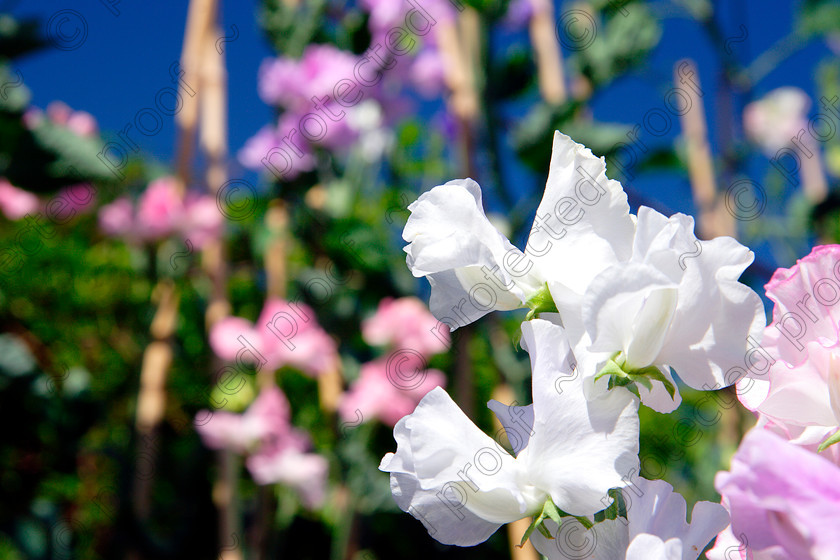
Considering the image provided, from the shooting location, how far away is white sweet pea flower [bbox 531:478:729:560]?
9.2 inches

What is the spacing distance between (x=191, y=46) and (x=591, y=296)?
1.28m

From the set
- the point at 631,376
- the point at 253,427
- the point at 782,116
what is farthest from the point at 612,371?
the point at 782,116

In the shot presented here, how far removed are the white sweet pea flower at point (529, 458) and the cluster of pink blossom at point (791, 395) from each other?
4 cm

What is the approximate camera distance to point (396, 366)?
1269mm

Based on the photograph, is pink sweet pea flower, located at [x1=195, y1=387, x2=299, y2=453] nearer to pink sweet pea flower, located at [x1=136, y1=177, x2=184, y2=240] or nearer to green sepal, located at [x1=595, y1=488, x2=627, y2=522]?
pink sweet pea flower, located at [x1=136, y1=177, x2=184, y2=240]

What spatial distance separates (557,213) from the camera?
0.83 feet

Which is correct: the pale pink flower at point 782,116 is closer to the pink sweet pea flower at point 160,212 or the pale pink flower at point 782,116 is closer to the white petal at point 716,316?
the pink sweet pea flower at point 160,212

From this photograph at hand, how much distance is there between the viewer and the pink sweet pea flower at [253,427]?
1213 millimetres

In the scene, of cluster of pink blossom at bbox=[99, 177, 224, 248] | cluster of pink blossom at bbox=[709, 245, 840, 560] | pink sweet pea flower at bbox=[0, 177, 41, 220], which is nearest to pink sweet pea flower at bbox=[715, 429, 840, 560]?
cluster of pink blossom at bbox=[709, 245, 840, 560]

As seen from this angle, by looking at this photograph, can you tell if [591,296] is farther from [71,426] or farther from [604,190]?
[71,426]

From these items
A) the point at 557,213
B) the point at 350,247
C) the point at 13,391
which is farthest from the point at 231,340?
the point at 557,213

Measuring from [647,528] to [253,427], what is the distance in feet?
3.55

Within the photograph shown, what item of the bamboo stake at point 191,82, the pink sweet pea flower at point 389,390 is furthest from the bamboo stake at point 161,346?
the pink sweet pea flower at point 389,390

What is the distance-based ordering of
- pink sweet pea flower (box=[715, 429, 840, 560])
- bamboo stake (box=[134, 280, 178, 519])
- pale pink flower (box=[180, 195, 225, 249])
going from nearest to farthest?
pink sweet pea flower (box=[715, 429, 840, 560])
bamboo stake (box=[134, 280, 178, 519])
pale pink flower (box=[180, 195, 225, 249])
